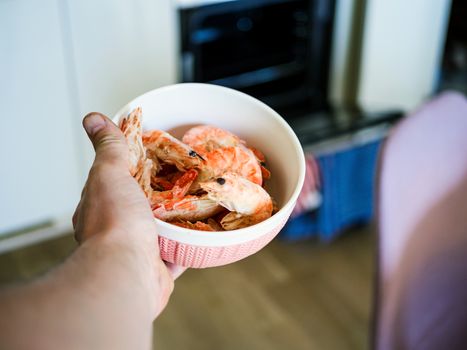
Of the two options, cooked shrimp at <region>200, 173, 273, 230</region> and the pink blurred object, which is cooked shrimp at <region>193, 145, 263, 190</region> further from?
the pink blurred object

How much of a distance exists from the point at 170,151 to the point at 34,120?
1138mm

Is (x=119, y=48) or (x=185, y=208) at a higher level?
(x=185, y=208)

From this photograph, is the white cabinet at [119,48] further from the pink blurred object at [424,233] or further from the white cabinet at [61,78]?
the pink blurred object at [424,233]

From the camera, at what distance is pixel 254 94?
6.84 ft

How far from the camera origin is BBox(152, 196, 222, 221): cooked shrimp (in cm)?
65

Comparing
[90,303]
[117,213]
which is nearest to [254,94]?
[117,213]

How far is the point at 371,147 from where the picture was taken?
197cm

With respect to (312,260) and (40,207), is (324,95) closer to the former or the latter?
(312,260)

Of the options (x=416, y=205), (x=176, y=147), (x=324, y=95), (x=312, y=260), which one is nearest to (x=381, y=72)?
(x=324, y=95)

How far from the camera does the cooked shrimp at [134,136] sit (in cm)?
66

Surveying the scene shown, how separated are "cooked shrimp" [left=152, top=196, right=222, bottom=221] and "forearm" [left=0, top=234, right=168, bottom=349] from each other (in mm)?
76

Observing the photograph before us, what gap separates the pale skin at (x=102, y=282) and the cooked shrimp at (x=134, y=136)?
21 mm

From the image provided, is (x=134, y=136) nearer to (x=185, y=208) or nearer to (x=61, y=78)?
(x=185, y=208)

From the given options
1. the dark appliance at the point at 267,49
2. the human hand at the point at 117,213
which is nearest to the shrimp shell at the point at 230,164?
the human hand at the point at 117,213
